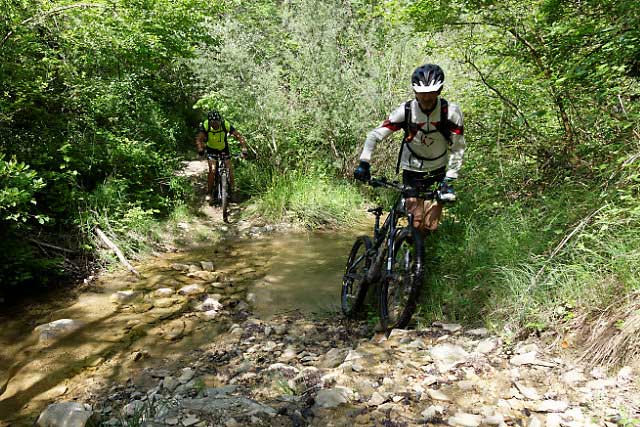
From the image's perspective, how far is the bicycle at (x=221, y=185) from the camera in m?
9.68

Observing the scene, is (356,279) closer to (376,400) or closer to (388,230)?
(388,230)

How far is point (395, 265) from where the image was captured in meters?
4.47

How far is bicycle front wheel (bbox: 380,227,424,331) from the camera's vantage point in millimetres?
4012

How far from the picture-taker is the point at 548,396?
285cm

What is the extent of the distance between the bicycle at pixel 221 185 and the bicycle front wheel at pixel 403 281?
5.81 metres

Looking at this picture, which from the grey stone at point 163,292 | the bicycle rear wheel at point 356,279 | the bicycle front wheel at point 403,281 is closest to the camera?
the bicycle front wheel at point 403,281

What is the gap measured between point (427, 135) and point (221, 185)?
20.9 feet

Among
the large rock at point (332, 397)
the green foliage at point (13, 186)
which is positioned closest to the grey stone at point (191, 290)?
the green foliage at point (13, 186)

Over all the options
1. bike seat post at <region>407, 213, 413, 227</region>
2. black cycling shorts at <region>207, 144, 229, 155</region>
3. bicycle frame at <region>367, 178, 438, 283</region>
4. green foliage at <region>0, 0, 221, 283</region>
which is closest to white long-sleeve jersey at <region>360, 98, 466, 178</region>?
bicycle frame at <region>367, 178, 438, 283</region>

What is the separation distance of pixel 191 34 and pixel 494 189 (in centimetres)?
787

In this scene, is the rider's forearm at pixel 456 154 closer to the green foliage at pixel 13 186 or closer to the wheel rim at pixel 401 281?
the wheel rim at pixel 401 281

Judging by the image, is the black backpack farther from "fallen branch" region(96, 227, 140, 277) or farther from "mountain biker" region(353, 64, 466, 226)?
"fallen branch" region(96, 227, 140, 277)

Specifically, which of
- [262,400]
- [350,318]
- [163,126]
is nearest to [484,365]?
[262,400]

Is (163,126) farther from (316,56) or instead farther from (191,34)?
(316,56)
